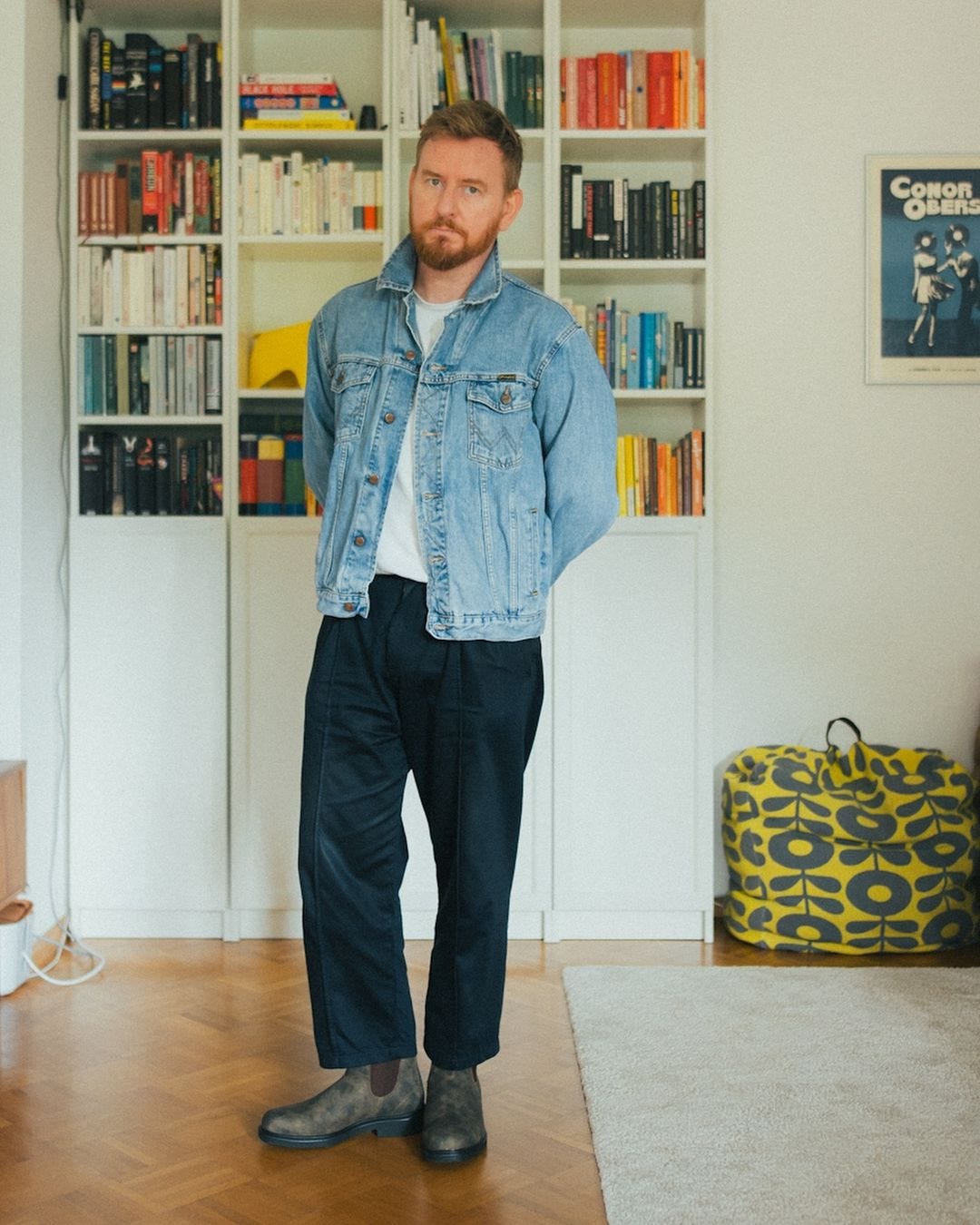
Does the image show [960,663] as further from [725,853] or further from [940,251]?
[940,251]

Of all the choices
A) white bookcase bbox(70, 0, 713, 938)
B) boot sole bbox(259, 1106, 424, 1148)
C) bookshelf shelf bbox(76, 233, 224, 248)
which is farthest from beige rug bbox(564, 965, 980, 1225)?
bookshelf shelf bbox(76, 233, 224, 248)

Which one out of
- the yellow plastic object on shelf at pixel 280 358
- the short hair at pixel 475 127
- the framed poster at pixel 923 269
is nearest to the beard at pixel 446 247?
the short hair at pixel 475 127

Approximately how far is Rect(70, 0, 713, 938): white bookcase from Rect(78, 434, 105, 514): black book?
0.03 meters

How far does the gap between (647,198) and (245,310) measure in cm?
111

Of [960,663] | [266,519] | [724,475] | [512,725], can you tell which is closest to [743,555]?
[724,475]

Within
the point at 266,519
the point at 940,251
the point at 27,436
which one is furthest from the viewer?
the point at 940,251

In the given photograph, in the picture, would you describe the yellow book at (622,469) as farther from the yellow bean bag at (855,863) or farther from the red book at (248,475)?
the red book at (248,475)

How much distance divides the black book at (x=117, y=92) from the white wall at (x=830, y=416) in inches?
62.0

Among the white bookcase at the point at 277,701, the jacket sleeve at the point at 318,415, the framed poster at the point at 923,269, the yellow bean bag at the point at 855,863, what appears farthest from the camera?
the framed poster at the point at 923,269

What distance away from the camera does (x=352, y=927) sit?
2.14 metres

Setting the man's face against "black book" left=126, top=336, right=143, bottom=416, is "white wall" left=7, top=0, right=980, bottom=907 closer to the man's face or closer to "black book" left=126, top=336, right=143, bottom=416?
"black book" left=126, top=336, right=143, bottom=416

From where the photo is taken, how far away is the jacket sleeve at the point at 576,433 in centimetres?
213

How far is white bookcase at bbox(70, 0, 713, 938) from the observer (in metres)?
3.47

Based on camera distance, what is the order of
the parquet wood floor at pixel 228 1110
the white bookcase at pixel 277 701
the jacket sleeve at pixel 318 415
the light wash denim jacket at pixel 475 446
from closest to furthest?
the parquet wood floor at pixel 228 1110 → the light wash denim jacket at pixel 475 446 → the jacket sleeve at pixel 318 415 → the white bookcase at pixel 277 701
